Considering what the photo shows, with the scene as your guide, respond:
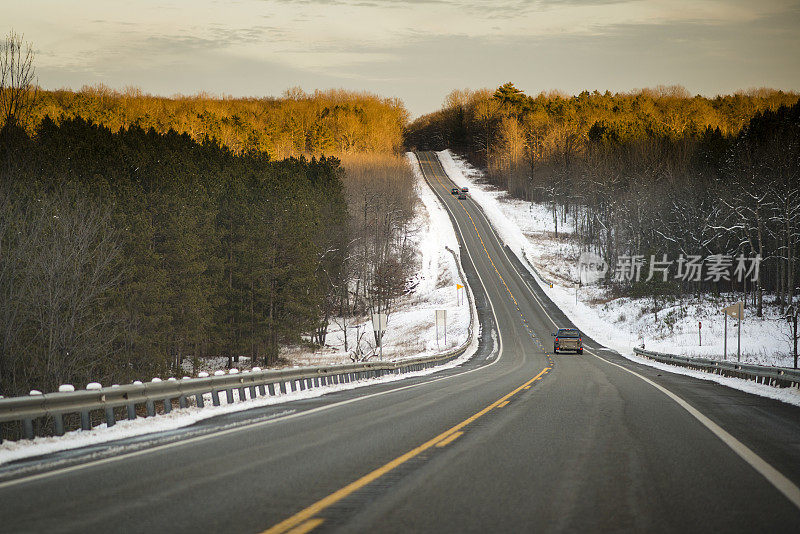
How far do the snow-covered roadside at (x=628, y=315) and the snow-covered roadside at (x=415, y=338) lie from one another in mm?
10745

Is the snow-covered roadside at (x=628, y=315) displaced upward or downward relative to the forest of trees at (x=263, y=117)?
downward

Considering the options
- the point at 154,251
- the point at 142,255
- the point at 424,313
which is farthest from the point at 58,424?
the point at 424,313

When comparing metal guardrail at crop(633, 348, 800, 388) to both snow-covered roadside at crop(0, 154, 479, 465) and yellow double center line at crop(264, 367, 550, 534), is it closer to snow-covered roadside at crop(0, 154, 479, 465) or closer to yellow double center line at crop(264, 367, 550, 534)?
snow-covered roadside at crop(0, 154, 479, 465)

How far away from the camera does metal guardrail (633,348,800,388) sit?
2150 centimetres

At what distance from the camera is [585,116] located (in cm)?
14500

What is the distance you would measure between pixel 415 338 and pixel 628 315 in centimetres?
2217

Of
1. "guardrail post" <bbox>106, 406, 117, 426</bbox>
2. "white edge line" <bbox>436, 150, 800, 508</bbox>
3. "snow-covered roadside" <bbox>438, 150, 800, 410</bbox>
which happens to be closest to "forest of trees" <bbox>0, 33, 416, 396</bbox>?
"guardrail post" <bbox>106, 406, 117, 426</bbox>

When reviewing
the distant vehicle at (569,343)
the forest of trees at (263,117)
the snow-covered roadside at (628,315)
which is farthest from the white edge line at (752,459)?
the forest of trees at (263,117)

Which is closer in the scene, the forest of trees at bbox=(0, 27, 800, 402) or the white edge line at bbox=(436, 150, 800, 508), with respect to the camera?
the white edge line at bbox=(436, 150, 800, 508)

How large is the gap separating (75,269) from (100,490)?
27763mm

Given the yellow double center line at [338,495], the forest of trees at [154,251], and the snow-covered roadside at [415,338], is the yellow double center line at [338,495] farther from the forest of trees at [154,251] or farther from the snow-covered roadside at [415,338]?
the forest of trees at [154,251]

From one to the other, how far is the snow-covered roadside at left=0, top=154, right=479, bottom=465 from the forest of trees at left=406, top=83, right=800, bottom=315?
18.5 m

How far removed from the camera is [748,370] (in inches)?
1017

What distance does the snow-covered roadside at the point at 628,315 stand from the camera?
5138 cm
